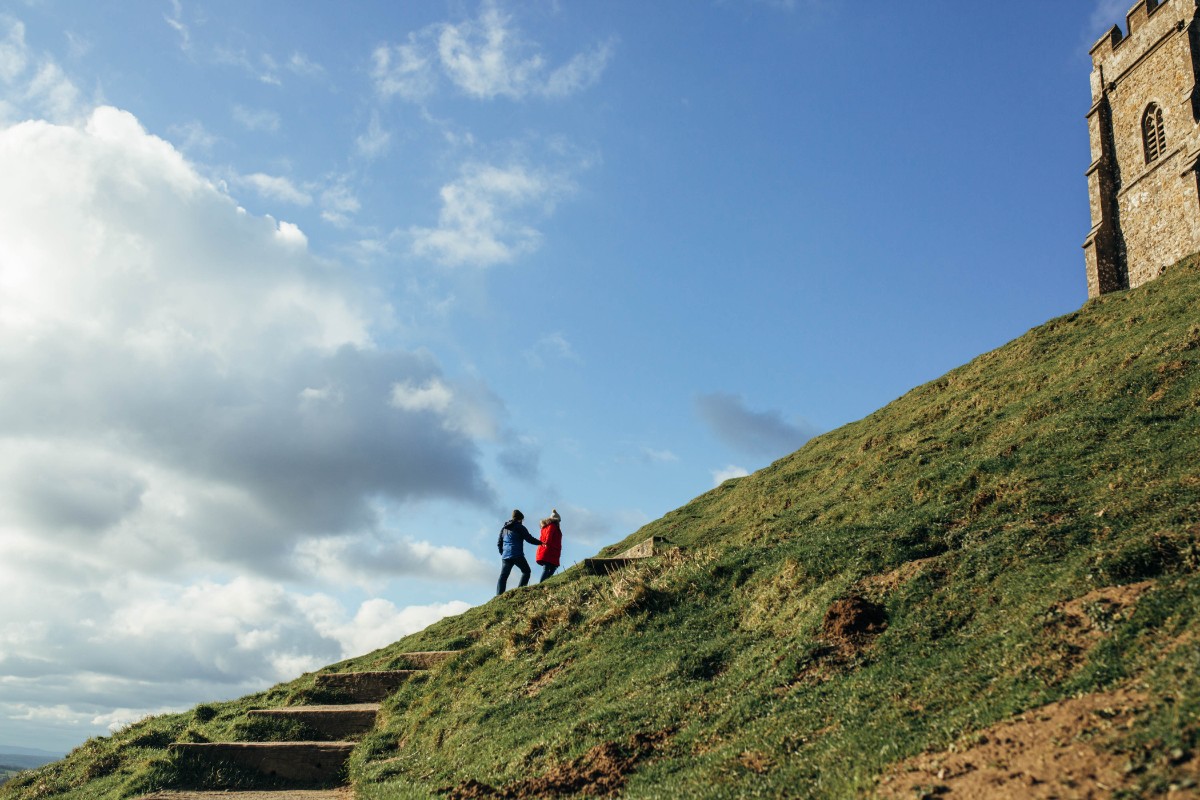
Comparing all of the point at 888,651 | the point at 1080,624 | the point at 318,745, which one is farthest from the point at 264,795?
the point at 1080,624

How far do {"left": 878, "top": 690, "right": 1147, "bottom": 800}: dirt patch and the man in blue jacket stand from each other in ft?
62.0

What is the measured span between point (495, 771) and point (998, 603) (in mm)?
6882

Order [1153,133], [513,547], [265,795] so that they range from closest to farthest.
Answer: [265,795] < [513,547] < [1153,133]

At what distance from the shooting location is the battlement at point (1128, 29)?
135 feet

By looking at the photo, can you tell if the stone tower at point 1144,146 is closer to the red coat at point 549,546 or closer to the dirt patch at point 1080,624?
the red coat at point 549,546

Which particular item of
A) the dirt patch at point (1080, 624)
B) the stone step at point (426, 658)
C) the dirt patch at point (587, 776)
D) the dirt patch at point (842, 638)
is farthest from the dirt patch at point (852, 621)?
the stone step at point (426, 658)

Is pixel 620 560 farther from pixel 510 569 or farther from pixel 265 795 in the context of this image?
pixel 265 795

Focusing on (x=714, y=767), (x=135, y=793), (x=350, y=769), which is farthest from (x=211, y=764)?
(x=714, y=767)

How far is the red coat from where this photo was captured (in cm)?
2539

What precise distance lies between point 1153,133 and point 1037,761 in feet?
146

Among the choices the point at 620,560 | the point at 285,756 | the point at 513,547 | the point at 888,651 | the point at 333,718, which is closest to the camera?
the point at 888,651

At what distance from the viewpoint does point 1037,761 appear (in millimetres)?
6438

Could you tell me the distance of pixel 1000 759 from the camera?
670cm

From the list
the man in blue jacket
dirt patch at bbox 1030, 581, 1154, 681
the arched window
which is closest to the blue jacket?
the man in blue jacket
